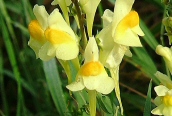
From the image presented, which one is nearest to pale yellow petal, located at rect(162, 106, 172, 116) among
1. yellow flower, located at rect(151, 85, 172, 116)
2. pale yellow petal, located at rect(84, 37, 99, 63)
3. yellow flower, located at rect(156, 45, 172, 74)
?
yellow flower, located at rect(151, 85, 172, 116)

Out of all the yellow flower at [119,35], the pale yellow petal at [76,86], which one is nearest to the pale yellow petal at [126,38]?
the yellow flower at [119,35]

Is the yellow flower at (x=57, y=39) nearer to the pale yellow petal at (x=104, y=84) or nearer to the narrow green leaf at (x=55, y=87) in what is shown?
the pale yellow petal at (x=104, y=84)

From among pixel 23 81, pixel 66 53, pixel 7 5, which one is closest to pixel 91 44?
pixel 66 53

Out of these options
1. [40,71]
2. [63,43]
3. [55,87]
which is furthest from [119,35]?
[40,71]

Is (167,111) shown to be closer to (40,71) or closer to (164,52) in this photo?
(164,52)

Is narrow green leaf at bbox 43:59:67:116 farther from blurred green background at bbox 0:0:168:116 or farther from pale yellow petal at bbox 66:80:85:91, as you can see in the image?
pale yellow petal at bbox 66:80:85:91

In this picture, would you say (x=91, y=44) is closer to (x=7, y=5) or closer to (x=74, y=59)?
(x=74, y=59)
